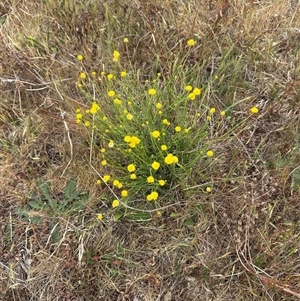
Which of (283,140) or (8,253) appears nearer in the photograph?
(8,253)

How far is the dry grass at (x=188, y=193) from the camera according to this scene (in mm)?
1690

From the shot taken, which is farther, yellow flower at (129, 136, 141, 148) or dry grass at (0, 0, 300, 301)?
dry grass at (0, 0, 300, 301)

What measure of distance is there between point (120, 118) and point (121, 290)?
2.22ft

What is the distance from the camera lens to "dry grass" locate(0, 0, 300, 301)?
1.69 metres

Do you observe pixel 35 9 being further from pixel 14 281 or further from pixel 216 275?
pixel 216 275

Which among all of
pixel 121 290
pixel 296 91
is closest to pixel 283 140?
pixel 296 91

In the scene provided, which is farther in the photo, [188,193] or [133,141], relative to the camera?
[188,193]

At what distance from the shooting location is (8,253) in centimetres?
177

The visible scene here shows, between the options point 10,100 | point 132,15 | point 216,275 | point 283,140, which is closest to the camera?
point 216,275

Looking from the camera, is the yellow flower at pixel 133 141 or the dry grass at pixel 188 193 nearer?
the yellow flower at pixel 133 141

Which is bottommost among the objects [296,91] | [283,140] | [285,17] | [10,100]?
[10,100]

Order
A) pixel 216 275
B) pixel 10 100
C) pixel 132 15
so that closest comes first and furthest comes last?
pixel 216 275 → pixel 10 100 → pixel 132 15

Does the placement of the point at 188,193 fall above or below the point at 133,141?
below

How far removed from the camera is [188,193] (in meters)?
1.77
